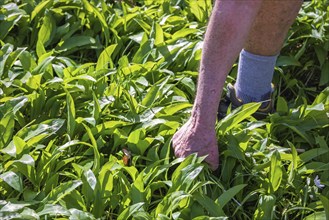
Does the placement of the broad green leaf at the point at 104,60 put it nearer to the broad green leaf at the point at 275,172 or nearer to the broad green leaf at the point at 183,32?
the broad green leaf at the point at 183,32

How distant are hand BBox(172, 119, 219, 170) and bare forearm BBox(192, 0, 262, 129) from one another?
0.27 feet

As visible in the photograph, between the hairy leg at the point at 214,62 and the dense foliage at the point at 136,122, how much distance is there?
9 cm

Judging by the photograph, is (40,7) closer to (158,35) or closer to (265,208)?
(158,35)

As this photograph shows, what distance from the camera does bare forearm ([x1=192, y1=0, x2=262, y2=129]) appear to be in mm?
2680

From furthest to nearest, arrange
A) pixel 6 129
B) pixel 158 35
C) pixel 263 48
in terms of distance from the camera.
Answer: pixel 158 35 → pixel 263 48 → pixel 6 129

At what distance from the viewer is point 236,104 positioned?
337 cm

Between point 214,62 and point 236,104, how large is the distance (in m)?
0.67

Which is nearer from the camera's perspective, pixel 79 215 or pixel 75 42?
pixel 79 215

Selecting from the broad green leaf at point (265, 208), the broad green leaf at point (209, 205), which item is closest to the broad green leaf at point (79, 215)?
the broad green leaf at point (209, 205)

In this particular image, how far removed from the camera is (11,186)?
279 cm

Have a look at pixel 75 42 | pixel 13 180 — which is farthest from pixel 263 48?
pixel 13 180

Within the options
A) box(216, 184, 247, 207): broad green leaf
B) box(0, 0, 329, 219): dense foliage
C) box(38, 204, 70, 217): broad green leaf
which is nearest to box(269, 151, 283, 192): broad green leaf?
box(0, 0, 329, 219): dense foliage

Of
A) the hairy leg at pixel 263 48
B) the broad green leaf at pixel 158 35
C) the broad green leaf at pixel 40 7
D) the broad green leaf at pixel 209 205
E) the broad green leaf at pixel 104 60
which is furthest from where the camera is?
the broad green leaf at pixel 40 7

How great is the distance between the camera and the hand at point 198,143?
287 cm
